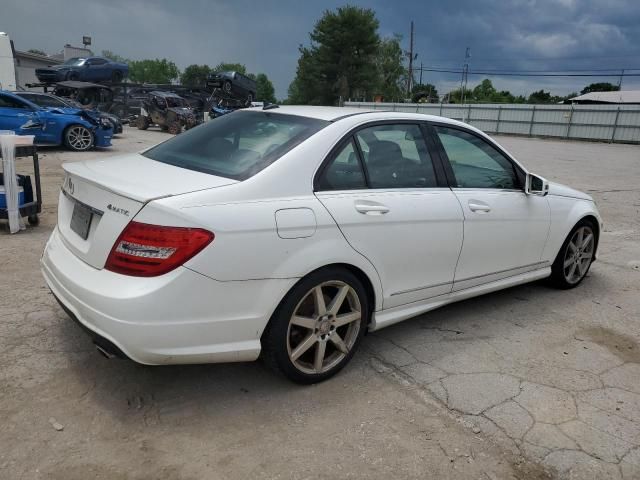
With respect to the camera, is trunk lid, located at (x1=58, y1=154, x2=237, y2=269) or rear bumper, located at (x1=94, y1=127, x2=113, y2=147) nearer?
trunk lid, located at (x1=58, y1=154, x2=237, y2=269)

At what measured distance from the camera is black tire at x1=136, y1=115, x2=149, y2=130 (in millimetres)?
23475

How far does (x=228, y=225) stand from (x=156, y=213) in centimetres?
33

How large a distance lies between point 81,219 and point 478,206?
2523 mm

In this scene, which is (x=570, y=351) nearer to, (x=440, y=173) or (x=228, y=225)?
(x=440, y=173)

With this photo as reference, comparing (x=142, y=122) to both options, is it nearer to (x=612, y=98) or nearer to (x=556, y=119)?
(x=556, y=119)

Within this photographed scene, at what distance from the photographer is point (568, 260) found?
4738 mm

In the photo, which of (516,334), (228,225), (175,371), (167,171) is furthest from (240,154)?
(516,334)

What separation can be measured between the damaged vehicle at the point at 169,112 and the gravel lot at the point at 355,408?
60.7 feet

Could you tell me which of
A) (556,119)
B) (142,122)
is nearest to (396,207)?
(142,122)

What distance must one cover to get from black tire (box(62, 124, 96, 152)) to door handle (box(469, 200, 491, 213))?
12.4 meters

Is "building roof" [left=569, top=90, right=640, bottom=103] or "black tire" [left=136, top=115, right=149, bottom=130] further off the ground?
"building roof" [left=569, top=90, right=640, bottom=103]

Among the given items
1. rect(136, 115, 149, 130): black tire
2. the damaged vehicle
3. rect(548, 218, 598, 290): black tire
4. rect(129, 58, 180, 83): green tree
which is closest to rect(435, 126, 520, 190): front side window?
rect(548, 218, 598, 290): black tire

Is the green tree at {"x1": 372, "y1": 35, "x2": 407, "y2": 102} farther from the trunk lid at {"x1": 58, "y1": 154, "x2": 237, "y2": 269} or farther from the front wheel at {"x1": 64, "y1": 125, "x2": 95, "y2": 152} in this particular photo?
the trunk lid at {"x1": 58, "y1": 154, "x2": 237, "y2": 269}

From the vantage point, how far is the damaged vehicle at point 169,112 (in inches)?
847
